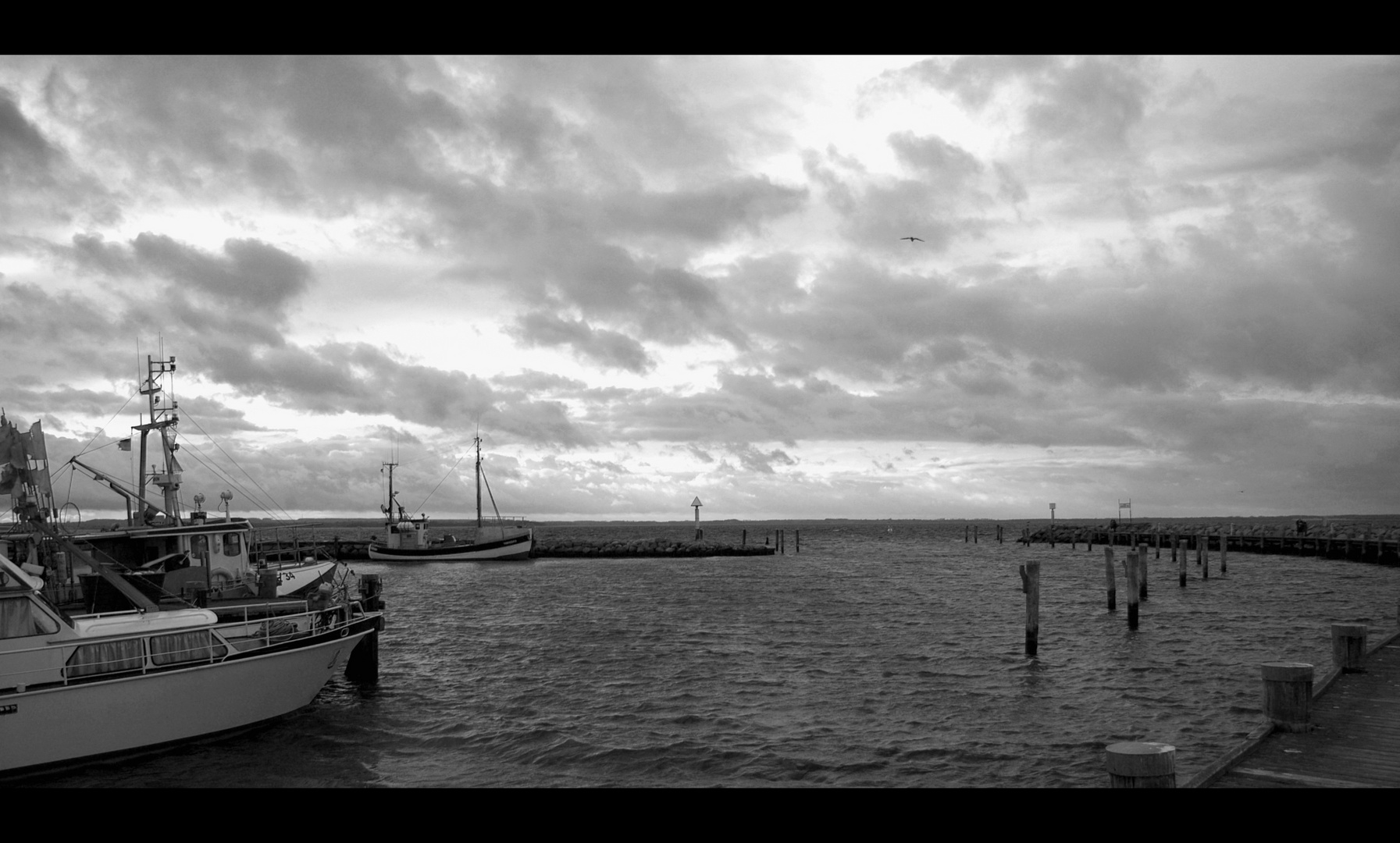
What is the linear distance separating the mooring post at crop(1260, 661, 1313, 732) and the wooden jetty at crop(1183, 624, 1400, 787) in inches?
2.3

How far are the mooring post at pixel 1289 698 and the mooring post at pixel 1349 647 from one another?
4.74m

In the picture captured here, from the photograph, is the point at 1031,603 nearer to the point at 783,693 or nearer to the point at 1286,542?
the point at 783,693

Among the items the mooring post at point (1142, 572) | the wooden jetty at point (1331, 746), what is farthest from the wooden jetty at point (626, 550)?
the wooden jetty at point (1331, 746)

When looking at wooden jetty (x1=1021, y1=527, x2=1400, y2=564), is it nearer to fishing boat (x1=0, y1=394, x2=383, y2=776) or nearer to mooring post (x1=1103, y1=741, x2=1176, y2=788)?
fishing boat (x1=0, y1=394, x2=383, y2=776)

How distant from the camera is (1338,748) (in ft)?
40.7

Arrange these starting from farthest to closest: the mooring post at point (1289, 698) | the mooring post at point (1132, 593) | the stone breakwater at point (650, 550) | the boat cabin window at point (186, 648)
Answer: the stone breakwater at point (650, 550)
the mooring post at point (1132, 593)
the boat cabin window at point (186, 648)
the mooring post at point (1289, 698)

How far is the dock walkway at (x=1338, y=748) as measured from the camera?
11.0 m

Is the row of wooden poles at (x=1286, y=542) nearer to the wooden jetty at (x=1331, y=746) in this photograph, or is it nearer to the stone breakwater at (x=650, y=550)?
the stone breakwater at (x=650, y=550)

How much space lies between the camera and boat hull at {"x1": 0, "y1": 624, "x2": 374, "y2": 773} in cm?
1783

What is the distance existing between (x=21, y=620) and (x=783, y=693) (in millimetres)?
16337

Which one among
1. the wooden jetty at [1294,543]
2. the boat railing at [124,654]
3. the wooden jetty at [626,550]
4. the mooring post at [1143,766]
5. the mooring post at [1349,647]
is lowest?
the wooden jetty at [626,550]

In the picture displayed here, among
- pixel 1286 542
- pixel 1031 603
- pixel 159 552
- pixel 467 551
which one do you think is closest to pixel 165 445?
pixel 159 552
